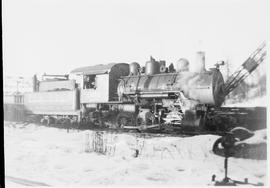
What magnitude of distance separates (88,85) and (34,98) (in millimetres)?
689

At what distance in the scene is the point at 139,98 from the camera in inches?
155

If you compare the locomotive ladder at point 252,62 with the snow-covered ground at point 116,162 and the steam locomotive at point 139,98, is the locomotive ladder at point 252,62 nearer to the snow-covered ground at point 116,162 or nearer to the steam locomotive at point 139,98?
the steam locomotive at point 139,98

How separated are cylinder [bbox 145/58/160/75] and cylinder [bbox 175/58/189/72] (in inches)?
8.2

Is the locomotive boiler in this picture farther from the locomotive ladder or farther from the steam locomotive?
the locomotive ladder

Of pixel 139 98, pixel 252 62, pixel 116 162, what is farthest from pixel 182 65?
pixel 116 162

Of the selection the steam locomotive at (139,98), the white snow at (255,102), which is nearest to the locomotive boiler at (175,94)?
the steam locomotive at (139,98)

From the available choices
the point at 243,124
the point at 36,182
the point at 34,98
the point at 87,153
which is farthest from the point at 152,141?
the point at 34,98

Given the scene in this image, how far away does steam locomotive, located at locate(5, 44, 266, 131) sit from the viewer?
10.5ft

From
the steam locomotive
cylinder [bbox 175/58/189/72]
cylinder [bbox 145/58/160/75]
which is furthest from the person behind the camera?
cylinder [bbox 145/58/160/75]

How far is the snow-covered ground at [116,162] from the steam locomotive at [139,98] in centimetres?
28

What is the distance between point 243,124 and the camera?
2.97 meters

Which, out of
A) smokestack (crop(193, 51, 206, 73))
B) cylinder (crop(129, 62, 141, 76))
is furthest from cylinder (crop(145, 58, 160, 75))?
smokestack (crop(193, 51, 206, 73))

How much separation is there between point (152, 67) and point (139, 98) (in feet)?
1.86

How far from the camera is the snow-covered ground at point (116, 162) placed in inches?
114
